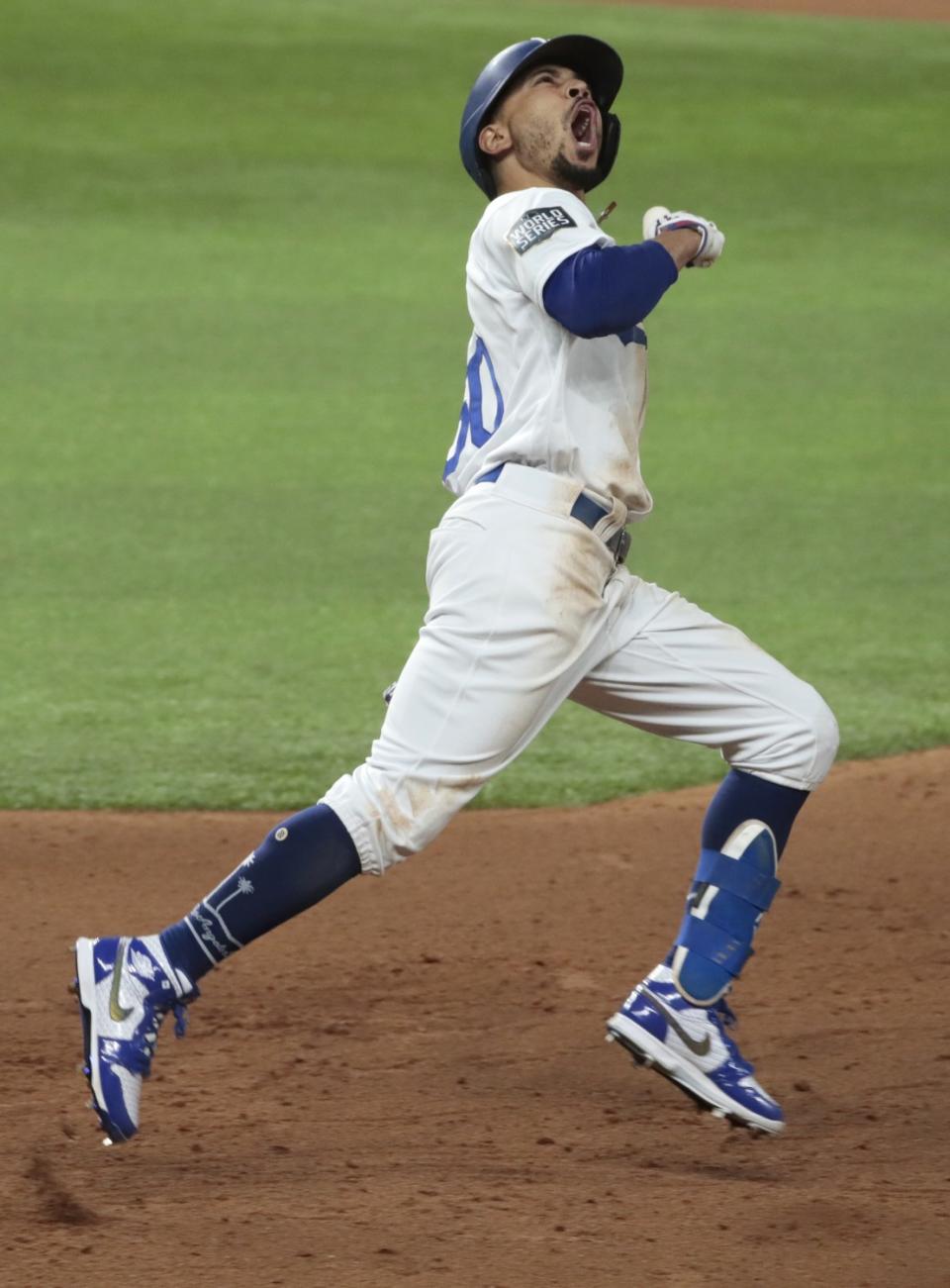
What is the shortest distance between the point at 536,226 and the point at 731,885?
1229mm

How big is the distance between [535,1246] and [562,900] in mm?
1799

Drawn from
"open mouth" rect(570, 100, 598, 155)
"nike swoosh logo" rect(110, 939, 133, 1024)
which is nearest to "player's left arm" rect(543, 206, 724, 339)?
"open mouth" rect(570, 100, 598, 155)

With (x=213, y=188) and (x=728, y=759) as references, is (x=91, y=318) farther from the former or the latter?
(x=728, y=759)

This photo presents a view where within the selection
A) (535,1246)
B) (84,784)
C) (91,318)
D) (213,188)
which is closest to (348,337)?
(91,318)

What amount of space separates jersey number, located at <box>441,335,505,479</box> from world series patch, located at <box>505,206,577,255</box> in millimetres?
225

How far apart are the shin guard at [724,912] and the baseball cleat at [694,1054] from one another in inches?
1.7

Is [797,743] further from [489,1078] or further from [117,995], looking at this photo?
[117,995]

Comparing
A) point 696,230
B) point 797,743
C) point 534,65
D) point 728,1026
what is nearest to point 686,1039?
point 728,1026

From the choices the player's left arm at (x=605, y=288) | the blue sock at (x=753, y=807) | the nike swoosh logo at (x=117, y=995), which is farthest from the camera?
the blue sock at (x=753, y=807)

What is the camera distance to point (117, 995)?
3383 mm

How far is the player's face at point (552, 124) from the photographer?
11.5ft

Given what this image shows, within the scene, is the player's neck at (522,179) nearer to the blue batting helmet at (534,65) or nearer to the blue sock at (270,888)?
the blue batting helmet at (534,65)

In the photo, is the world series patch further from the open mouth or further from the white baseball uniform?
the open mouth

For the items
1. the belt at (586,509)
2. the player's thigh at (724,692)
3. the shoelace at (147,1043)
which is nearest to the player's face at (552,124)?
the belt at (586,509)
